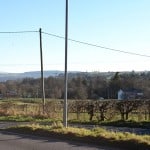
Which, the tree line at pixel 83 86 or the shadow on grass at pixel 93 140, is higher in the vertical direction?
the tree line at pixel 83 86

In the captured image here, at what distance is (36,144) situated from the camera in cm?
1680

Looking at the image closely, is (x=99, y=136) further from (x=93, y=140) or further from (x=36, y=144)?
(x=36, y=144)

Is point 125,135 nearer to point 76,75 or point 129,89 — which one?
point 76,75

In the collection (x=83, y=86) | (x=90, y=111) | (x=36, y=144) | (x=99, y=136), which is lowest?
(x=36, y=144)

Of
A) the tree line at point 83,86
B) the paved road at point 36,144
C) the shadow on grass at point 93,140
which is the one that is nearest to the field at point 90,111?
the shadow on grass at point 93,140

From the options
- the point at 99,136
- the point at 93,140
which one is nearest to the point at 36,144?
the point at 93,140

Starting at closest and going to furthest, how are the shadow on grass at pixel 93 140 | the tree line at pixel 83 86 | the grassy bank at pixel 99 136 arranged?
the shadow on grass at pixel 93 140 < the grassy bank at pixel 99 136 < the tree line at pixel 83 86

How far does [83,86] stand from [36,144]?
77952 millimetres

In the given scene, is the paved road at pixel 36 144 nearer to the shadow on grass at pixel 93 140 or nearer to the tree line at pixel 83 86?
the shadow on grass at pixel 93 140

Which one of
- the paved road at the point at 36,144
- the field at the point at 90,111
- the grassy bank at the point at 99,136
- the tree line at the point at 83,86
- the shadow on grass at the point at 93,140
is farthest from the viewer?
the tree line at the point at 83,86

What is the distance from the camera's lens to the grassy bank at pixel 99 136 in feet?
50.1

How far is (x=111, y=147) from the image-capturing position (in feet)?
51.1

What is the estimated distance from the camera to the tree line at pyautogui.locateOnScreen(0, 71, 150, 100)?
91944 millimetres

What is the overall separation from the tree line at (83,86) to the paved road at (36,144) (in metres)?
66.8
